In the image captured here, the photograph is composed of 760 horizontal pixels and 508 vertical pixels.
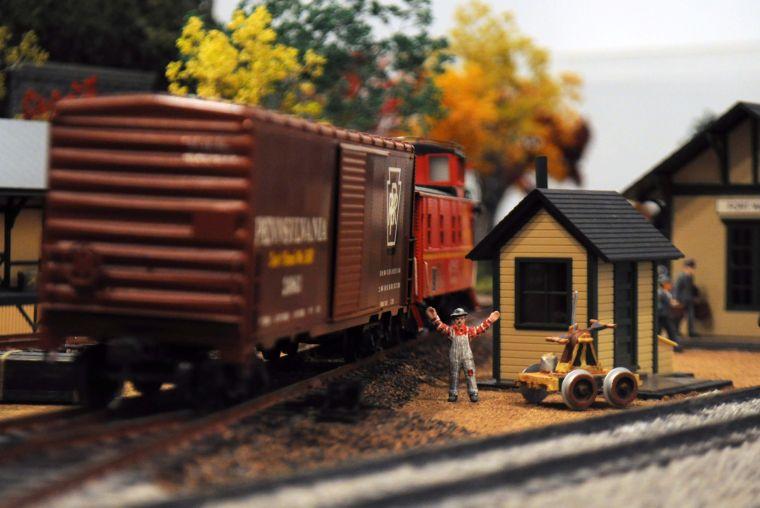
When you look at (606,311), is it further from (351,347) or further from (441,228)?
(441,228)

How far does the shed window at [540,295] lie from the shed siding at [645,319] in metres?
1.59

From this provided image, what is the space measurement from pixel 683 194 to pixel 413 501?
19.6 metres

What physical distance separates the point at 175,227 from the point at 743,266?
18.2 meters

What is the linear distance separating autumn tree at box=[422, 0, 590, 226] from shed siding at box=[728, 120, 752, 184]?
126 ft

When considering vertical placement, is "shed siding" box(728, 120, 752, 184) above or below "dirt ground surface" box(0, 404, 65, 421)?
above

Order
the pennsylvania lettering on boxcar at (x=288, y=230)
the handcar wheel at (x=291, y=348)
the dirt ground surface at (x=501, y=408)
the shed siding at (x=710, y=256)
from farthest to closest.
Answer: the shed siding at (x=710, y=256)
the handcar wheel at (x=291, y=348)
the dirt ground surface at (x=501, y=408)
the pennsylvania lettering on boxcar at (x=288, y=230)

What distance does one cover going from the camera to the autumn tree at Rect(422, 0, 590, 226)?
2581 inches

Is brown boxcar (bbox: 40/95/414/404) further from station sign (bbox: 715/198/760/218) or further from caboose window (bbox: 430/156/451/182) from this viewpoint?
station sign (bbox: 715/198/760/218)

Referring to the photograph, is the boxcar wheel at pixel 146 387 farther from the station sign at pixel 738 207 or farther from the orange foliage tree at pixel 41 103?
the orange foliage tree at pixel 41 103

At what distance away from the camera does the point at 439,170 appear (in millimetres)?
24594

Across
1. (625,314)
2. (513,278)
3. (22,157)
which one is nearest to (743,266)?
(625,314)

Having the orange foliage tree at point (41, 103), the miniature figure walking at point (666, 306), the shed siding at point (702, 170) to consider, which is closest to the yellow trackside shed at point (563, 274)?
the miniature figure walking at point (666, 306)

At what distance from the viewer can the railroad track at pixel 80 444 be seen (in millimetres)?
9984

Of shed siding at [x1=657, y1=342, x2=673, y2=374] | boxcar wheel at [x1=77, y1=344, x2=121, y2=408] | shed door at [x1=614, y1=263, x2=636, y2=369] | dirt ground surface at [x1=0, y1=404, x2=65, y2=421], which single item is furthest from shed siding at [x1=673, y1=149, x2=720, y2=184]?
boxcar wheel at [x1=77, y1=344, x2=121, y2=408]
